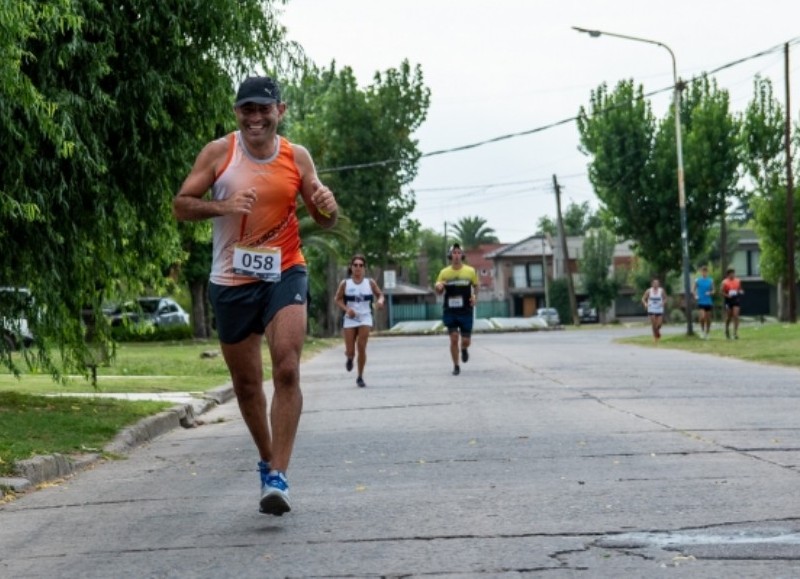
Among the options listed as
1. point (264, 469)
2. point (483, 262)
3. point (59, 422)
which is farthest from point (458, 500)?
point (483, 262)

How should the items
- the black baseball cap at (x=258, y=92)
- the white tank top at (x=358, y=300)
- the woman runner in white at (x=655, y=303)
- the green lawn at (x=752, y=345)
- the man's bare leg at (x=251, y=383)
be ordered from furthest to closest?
1. the woman runner in white at (x=655, y=303)
2. the green lawn at (x=752, y=345)
3. the white tank top at (x=358, y=300)
4. the man's bare leg at (x=251, y=383)
5. the black baseball cap at (x=258, y=92)

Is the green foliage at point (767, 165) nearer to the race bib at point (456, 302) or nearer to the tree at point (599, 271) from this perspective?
the tree at point (599, 271)

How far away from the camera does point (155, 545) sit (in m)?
7.15

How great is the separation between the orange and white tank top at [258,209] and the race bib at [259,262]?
5 cm

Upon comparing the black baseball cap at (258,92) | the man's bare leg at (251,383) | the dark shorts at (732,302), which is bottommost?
the man's bare leg at (251,383)

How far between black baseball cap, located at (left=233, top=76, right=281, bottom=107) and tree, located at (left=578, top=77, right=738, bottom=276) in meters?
61.2

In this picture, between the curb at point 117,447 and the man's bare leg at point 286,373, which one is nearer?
the man's bare leg at point 286,373

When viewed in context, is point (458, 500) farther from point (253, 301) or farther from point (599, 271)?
point (599, 271)

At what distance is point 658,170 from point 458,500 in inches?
2450

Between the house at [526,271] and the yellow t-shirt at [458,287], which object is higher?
the house at [526,271]

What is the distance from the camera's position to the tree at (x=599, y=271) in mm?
106438

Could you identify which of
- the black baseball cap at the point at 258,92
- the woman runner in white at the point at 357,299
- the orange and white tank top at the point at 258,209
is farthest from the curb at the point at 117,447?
the black baseball cap at the point at 258,92

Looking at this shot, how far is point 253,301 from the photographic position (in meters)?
8.21

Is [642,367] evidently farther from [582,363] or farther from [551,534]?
[551,534]
